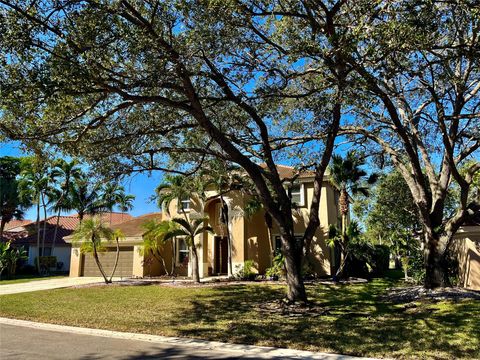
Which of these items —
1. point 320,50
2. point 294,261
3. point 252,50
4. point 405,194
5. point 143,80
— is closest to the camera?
point 320,50

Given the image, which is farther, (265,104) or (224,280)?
(224,280)

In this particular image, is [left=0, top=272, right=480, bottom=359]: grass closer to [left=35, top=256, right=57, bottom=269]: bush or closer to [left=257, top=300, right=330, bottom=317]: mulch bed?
[left=257, top=300, right=330, bottom=317]: mulch bed

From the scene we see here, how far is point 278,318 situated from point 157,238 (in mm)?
14945

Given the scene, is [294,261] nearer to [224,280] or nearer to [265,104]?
[265,104]

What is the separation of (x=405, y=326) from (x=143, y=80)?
28.8 ft

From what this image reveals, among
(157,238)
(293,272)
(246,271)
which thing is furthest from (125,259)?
(293,272)

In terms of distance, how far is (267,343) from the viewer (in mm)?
8461

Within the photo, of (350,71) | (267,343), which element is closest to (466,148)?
(350,71)

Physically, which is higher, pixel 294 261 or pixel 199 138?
pixel 199 138

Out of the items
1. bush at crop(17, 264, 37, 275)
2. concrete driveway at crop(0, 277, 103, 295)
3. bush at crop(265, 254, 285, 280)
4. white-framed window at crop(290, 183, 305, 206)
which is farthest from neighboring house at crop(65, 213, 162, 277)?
white-framed window at crop(290, 183, 305, 206)

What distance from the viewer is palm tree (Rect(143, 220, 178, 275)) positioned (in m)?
22.6

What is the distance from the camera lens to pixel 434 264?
48.1 feet

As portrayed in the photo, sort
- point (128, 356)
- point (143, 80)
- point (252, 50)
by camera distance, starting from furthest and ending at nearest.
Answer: point (252, 50) < point (143, 80) < point (128, 356)

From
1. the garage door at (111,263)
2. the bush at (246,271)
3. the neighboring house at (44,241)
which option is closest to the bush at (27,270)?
the neighboring house at (44,241)
